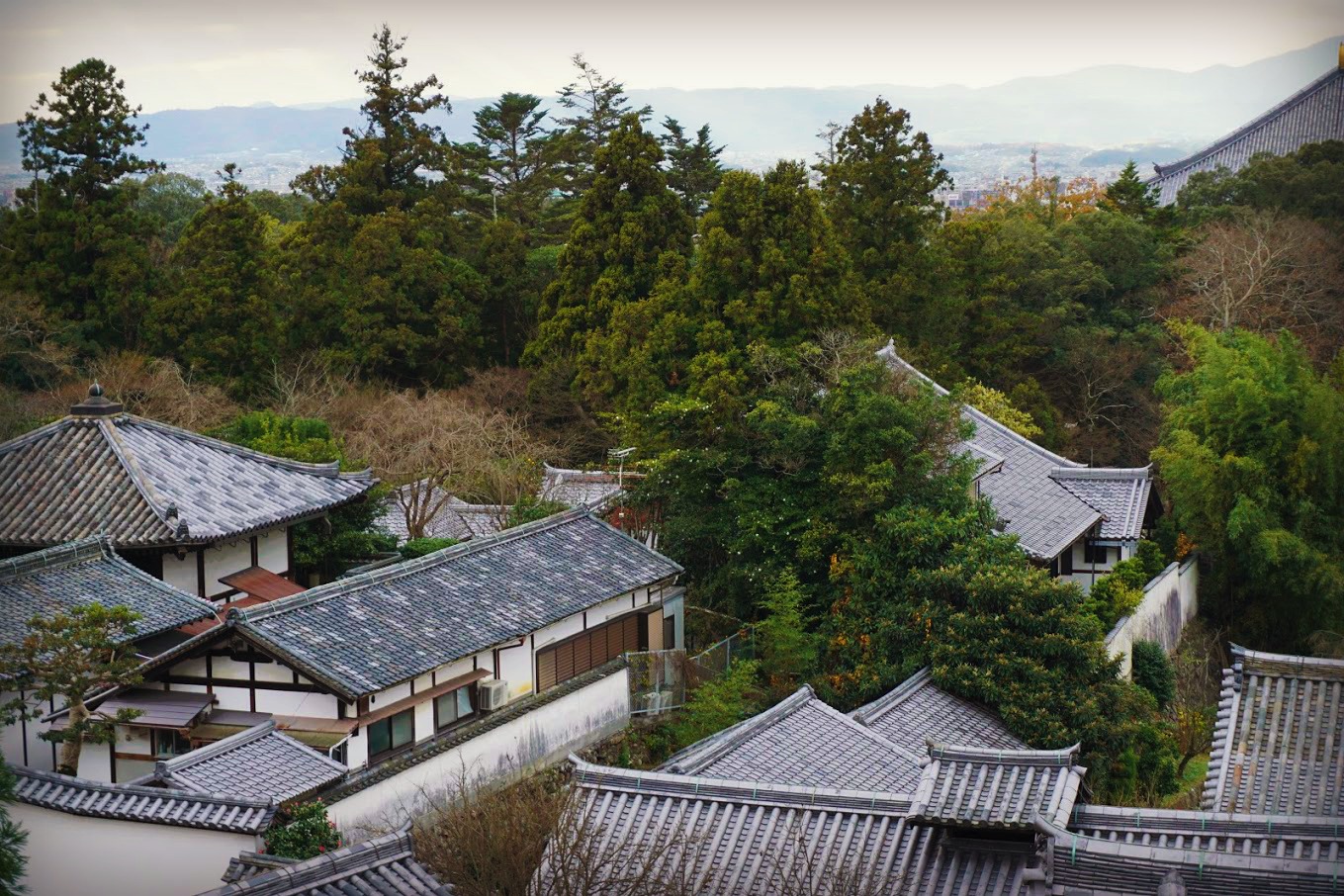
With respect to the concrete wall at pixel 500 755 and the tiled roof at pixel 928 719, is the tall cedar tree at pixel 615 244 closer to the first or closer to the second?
the concrete wall at pixel 500 755

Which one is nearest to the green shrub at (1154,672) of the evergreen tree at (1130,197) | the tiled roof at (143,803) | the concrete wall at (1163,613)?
the concrete wall at (1163,613)

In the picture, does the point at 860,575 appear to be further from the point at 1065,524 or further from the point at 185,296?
the point at 185,296

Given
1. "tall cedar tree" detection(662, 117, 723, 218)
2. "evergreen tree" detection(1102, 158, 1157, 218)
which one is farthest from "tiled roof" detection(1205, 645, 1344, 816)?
"tall cedar tree" detection(662, 117, 723, 218)

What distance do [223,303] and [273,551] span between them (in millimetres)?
13453

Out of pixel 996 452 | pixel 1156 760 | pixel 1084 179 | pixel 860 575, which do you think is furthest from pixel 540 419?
pixel 1084 179

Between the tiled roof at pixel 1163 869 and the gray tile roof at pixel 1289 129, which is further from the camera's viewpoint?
the gray tile roof at pixel 1289 129

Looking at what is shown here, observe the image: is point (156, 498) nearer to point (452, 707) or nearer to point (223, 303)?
point (452, 707)

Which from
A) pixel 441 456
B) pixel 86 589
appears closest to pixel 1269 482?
pixel 441 456

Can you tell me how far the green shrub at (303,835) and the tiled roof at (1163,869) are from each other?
7028 mm

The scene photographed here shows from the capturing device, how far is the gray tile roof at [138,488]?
65.4 ft

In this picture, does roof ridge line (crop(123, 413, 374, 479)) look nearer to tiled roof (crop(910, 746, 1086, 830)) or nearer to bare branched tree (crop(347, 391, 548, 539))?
bare branched tree (crop(347, 391, 548, 539))

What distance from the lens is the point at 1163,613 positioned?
85.4ft

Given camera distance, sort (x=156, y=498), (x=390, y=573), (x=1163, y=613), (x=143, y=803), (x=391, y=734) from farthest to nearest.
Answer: (x=1163, y=613) → (x=156, y=498) → (x=390, y=573) → (x=391, y=734) → (x=143, y=803)

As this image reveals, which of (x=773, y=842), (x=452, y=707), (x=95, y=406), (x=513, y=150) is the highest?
(x=513, y=150)
